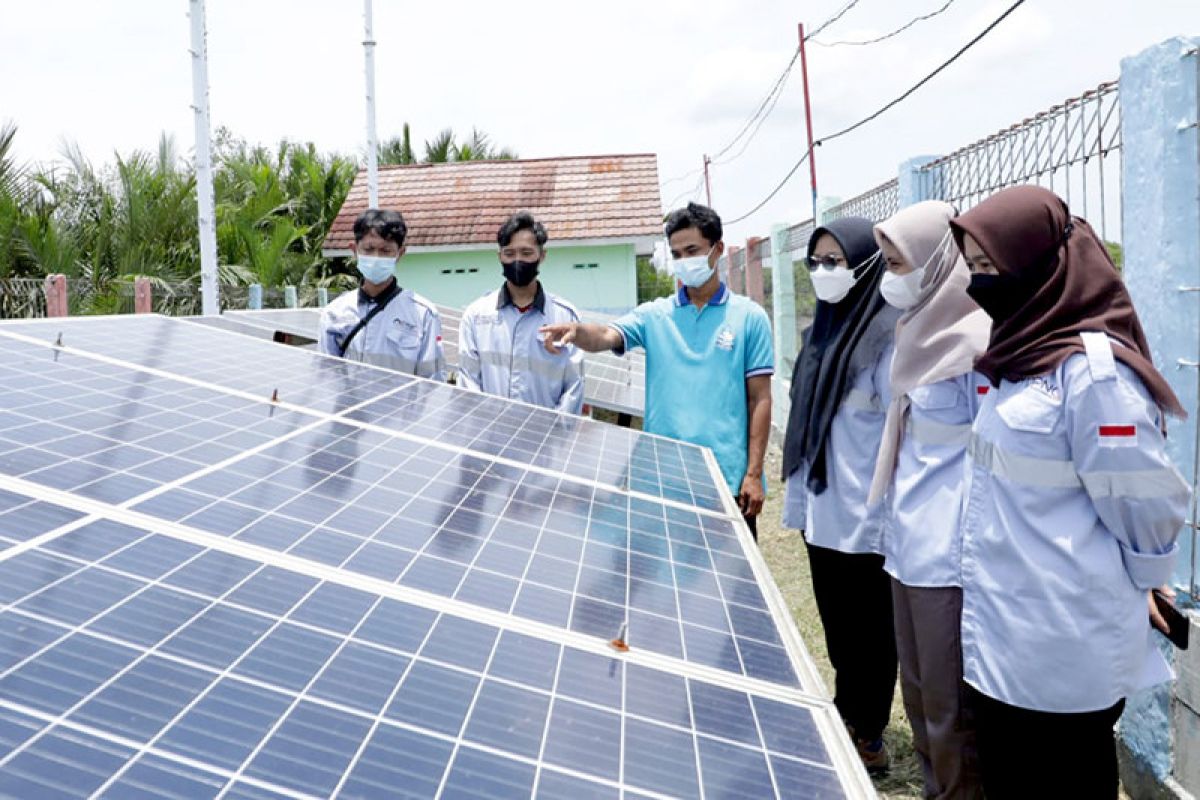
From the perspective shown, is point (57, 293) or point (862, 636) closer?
point (862, 636)

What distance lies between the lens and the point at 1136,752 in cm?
414

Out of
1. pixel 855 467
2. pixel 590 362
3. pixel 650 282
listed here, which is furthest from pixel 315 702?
pixel 650 282

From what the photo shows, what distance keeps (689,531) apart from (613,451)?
3.12ft

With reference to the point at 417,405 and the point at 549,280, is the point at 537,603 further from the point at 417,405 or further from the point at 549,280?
the point at 549,280

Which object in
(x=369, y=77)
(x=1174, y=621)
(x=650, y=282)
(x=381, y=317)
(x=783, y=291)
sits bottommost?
(x=1174, y=621)

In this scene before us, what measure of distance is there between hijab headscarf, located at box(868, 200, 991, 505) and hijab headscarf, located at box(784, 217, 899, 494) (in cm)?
39

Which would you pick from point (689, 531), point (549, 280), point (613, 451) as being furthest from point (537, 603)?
point (549, 280)

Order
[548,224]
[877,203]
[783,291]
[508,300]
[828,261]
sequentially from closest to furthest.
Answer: [828,261] → [508,300] → [877,203] → [783,291] → [548,224]

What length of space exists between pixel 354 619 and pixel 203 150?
39.5 ft

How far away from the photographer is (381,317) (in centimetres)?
558

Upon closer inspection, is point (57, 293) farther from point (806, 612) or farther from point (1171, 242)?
point (1171, 242)

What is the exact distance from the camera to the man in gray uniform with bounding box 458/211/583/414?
17.1 ft

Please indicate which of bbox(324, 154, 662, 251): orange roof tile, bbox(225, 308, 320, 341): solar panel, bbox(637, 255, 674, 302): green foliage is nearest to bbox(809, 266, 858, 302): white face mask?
bbox(225, 308, 320, 341): solar panel

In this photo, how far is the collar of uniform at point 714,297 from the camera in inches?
187
